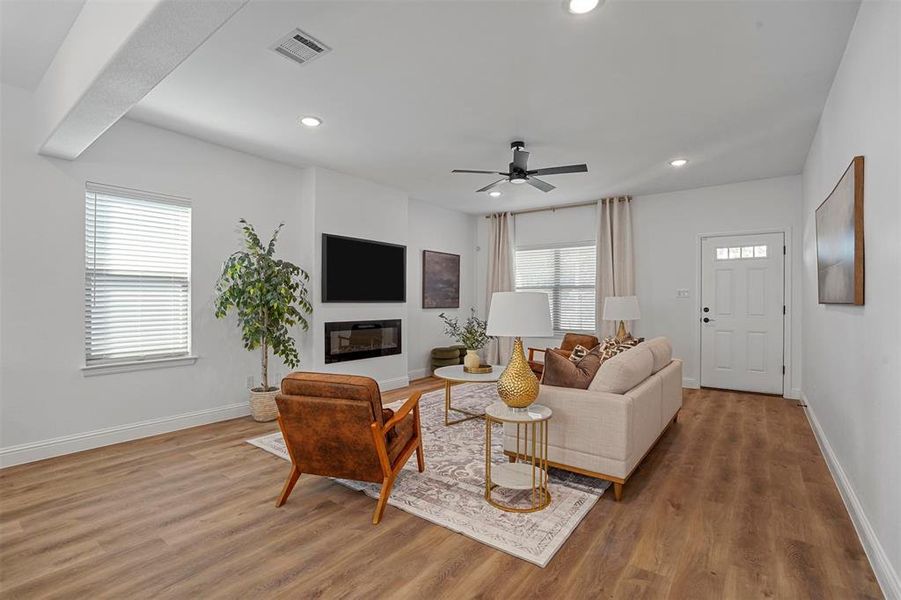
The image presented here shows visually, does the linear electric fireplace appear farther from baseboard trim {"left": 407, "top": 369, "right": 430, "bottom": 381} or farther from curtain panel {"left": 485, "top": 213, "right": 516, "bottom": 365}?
curtain panel {"left": 485, "top": 213, "right": 516, "bottom": 365}

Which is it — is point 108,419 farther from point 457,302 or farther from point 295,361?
point 457,302

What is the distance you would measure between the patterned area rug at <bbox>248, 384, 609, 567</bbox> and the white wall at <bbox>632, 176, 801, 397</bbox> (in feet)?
11.5

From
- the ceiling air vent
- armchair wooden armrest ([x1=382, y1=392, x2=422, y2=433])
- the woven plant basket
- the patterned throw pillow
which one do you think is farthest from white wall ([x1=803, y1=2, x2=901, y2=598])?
the woven plant basket

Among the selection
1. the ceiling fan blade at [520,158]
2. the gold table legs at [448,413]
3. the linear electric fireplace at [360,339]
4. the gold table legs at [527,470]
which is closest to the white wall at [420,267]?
the linear electric fireplace at [360,339]

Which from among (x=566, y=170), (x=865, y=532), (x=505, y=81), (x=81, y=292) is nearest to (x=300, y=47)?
(x=505, y=81)

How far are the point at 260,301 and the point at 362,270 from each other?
1490 millimetres

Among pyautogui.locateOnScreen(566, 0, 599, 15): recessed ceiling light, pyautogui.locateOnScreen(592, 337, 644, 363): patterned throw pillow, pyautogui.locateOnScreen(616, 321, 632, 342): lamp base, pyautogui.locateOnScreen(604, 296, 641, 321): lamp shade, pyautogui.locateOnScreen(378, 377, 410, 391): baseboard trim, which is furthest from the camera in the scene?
pyautogui.locateOnScreen(378, 377, 410, 391): baseboard trim

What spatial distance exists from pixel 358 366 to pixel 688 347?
429cm

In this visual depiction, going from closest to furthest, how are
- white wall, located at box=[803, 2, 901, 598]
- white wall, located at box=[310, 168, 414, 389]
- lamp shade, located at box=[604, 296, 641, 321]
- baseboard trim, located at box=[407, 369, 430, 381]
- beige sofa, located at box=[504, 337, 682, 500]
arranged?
white wall, located at box=[803, 2, 901, 598] → beige sofa, located at box=[504, 337, 682, 500] → white wall, located at box=[310, 168, 414, 389] → lamp shade, located at box=[604, 296, 641, 321] → baseboard trim, located at box=[407, 369, 430, 381]

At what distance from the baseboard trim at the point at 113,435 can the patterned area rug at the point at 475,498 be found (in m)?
0.80

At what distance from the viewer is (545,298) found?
263 cm

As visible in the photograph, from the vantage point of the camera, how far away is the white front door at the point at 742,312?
5438 millimetres

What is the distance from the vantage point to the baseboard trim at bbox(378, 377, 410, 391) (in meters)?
5.73

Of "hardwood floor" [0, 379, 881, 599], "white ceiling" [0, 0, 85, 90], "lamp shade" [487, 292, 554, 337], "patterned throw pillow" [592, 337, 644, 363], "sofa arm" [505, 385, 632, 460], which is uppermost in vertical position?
"white ceiling" [0, 0, 85, 90]
